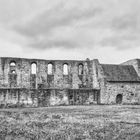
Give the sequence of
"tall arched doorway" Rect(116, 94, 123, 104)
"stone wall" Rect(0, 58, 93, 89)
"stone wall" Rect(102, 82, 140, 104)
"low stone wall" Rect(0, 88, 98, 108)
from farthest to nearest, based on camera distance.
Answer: "stone wall" Rect(0, 58, 93, 89)
"tall arched doorway" Rect(116, 94, 123, 104)
"stone wall" Rect(102, 82, 140, 104)
"low stone wall" Rect(0, 88, 98, 108)

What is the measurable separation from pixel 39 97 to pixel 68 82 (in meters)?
11.3

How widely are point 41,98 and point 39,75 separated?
32.4 feet

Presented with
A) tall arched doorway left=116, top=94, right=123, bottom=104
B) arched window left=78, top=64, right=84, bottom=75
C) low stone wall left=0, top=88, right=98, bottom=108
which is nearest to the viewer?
low stone wall left=0, top=88, right=98, bottom=108

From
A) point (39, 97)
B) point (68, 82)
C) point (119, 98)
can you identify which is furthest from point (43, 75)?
point (119, 98)

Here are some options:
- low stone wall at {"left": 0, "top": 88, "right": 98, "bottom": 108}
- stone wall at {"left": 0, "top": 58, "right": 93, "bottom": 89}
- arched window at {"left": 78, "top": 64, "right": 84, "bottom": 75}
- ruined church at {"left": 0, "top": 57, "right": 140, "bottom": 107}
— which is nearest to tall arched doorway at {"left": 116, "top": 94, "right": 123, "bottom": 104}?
ruined church at {"left": 0, "top": 57, "right": 140, "bottom": 107}

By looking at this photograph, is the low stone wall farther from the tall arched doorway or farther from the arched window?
the arched window

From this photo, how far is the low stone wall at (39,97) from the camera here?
88.2ft

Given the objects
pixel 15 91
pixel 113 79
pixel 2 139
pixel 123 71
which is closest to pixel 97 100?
pixel 113 79

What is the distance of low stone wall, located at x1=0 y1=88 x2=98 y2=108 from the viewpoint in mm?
26891

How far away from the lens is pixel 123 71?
36375mm

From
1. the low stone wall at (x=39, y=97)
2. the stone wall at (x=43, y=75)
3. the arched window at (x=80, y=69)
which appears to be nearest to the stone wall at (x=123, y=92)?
the low stone wall at (x=39, y=97)

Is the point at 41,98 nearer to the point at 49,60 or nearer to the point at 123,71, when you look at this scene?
the point at 49,60

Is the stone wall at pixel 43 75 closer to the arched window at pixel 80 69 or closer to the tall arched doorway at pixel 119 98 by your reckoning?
the arched window at pixel 80 69

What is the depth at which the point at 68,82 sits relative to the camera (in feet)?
129
